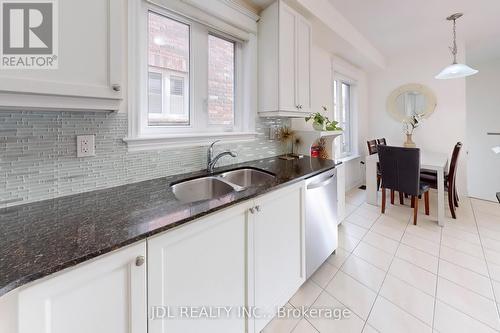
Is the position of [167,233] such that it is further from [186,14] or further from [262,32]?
[262,32]

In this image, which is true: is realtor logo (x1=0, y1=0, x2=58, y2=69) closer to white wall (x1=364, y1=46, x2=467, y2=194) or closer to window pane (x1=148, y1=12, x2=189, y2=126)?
window pane (x1=148, y1=12, x2=189, y2=126)

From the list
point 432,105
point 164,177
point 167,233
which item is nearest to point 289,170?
point 164,177

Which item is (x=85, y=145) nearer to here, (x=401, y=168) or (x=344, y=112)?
(x=401, y=168)

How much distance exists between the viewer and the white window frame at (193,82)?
131cm

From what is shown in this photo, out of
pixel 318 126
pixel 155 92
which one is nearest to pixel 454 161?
pixel 318 126

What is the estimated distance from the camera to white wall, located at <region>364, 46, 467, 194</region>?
375 cm

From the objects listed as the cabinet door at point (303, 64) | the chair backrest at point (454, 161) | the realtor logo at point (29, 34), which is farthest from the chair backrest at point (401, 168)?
the realtor logo at point (29, 34)

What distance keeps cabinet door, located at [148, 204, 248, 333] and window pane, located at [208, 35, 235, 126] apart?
1.08 m

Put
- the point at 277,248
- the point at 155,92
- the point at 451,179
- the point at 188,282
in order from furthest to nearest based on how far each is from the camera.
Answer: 1. the point at 451,179
2. the point at 155,92
3. the point at 277,248
4. the point at 188,282

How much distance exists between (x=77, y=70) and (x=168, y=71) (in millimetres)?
816

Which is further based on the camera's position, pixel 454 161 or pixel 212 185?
pixel 454 161

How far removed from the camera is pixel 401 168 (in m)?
2.83

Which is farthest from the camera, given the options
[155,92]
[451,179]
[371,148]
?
[371,148]

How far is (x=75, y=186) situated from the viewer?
3.63 feet
